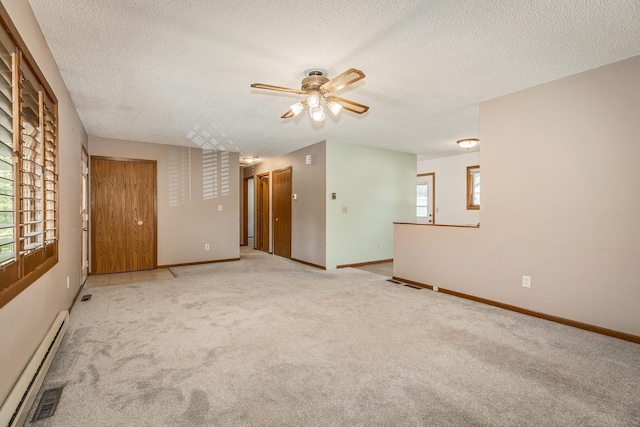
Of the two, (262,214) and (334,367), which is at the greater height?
(262,214)

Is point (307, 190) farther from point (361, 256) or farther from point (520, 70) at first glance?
point (520, 70)

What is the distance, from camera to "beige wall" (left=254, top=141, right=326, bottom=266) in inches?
230

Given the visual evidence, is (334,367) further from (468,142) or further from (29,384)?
(468,142)

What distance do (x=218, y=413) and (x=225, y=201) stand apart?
5.39 metres

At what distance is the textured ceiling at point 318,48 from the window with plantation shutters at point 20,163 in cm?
59

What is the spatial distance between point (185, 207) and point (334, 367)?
16.6 ft

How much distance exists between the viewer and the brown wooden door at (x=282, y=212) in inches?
276

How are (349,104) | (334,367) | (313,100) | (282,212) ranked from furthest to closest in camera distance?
1. (282,212)
2. (349,104)
3. (313,100)
4. (334,367)

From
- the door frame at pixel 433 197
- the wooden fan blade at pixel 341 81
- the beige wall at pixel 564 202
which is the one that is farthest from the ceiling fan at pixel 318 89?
the door frame at pixel 433 197

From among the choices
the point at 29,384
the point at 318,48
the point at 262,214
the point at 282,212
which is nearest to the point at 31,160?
the point at 29,384

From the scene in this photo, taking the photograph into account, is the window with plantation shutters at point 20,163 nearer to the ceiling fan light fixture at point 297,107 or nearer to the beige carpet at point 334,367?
the beige carpet at point 334,367

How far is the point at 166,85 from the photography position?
3.23 m

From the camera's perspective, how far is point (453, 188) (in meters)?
7.68

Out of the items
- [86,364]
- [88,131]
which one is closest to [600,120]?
[86,364]
